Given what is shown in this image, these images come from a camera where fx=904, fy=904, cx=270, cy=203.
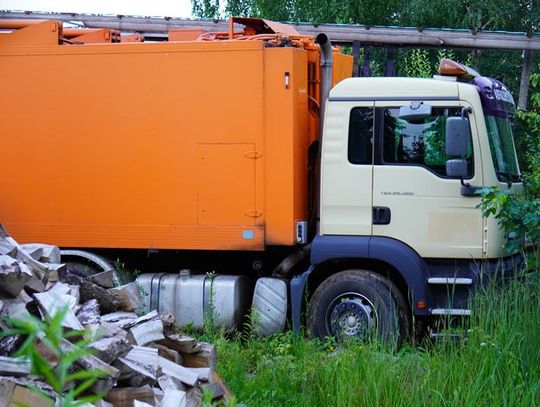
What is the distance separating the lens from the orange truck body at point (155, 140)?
8.66 meters

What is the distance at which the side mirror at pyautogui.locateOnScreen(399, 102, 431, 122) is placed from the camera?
8.32m

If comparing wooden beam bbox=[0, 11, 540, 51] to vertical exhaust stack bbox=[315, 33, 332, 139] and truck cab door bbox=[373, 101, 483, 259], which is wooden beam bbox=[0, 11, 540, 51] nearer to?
vertical exhaust stack bbox=[315, 33, 332, 139]

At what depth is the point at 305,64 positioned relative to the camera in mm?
8844

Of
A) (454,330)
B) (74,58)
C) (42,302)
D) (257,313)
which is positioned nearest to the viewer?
(42,302)

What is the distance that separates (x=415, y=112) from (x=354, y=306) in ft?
6.16

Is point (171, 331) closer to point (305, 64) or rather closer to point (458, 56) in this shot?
point (305, 64)

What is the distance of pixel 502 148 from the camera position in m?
8.72

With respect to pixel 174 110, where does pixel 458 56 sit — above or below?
above

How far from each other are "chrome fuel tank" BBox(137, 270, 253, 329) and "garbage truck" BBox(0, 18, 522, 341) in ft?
0.07

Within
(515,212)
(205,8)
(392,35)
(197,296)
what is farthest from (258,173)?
(205,8)

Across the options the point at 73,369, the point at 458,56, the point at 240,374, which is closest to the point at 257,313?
the point at 240,374

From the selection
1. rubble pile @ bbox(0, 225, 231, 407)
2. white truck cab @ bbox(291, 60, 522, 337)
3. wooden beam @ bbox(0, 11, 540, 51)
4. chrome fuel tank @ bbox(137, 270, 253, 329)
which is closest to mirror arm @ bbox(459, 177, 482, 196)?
white truck cab @ bbox(291, 60, 522, 337)

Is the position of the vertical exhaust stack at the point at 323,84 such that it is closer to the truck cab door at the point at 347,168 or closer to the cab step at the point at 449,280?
the truck cab door at the point at 347,168

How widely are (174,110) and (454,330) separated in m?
3.78
